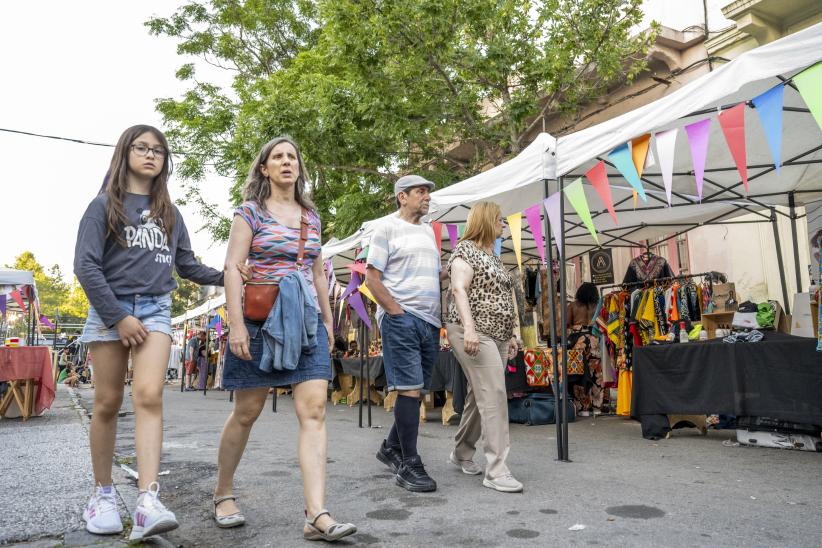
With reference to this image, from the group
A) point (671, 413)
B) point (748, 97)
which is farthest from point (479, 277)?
point (671, 413)

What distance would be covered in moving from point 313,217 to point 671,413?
4.60 m

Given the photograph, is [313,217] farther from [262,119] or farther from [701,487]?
[262,119]

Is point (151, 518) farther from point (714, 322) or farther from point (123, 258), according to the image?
point (714, 322)

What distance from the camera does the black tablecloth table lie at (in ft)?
17.4

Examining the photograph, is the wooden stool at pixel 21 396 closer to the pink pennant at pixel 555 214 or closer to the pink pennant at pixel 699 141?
the pink pennant at pixel 555 214

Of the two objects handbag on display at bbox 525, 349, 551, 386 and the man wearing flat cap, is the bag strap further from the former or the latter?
handbag on display at bbox 525, 349, 551, 386

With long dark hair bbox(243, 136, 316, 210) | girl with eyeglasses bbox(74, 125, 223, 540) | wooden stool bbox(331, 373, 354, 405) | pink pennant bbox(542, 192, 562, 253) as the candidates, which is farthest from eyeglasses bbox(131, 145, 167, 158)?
wooden stool bbox(331, 373, 354, 405)

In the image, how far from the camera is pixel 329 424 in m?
8.03

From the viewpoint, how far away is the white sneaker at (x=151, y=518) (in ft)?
8.28

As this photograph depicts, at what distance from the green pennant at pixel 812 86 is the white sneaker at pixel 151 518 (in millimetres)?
3713

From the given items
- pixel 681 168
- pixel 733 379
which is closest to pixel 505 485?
pixel 733 379

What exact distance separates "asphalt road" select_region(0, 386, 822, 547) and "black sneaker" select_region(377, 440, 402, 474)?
0.10 metres

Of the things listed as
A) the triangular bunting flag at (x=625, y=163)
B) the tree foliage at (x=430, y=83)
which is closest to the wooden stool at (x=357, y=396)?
the tree foliage at (x=430, y=83)

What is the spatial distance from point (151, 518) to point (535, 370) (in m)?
5.80
